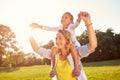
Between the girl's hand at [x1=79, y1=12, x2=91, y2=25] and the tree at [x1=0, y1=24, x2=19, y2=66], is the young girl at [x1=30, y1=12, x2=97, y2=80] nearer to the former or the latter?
the girl's hand at [x1=79, y1=12, x2=91, y2=25]

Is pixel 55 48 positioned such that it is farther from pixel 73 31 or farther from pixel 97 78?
pixel 97 78

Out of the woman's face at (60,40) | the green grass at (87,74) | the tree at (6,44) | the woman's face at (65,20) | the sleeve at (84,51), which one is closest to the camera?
the sleeve at (84,51)

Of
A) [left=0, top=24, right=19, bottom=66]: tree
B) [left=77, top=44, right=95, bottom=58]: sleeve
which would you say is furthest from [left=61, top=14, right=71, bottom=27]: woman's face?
[left=0, top=24, right=19, bottom=66]: tree

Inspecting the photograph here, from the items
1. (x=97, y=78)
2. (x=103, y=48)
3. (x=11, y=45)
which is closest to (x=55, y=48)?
(x=97, y=78)

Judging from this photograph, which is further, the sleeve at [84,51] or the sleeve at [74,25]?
the sleeve at [74,25]

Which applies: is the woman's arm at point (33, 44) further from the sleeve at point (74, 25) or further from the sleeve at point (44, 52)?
the sleeve at point (74, 25)

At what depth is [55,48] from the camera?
297 cm

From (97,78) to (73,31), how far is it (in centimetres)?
363

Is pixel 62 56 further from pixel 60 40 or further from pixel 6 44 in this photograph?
pixel 6 44

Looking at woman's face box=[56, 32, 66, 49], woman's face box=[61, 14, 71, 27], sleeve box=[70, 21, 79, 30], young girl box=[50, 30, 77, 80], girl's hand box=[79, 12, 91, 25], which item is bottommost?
young girl box=[50, 30, 77, 80]

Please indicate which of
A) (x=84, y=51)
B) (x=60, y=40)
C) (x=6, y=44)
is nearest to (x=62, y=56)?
(x=60, y=40)

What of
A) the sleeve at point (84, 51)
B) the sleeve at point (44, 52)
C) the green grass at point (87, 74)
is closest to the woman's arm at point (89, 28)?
the sleeve at point (84, 51)

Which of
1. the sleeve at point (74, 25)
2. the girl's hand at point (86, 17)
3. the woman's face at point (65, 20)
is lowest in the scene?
the girl's hand at point (86, 17)

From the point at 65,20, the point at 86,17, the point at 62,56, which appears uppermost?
the point at 65,20
